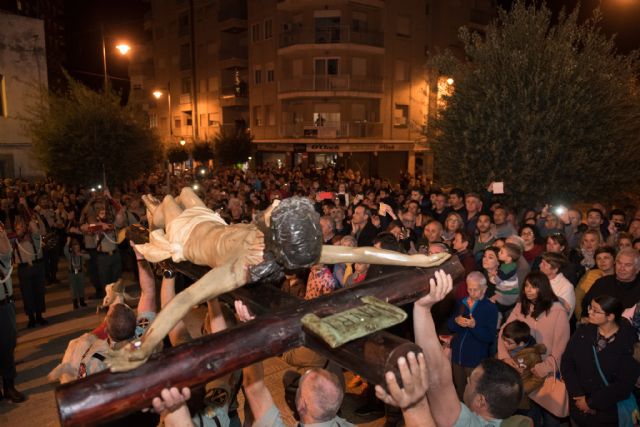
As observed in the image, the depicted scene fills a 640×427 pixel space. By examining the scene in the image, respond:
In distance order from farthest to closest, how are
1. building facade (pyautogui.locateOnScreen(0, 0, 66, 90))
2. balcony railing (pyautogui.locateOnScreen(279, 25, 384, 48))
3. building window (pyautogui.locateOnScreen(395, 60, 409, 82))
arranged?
1. building window (pyautogui.locateOnScreen(395, 60, 409, 82))
2. balcony railing (pyautogui.locateOnScreen(279, 25, 384, 48))
3. building facade (pyautogui.locateOnScreen(0, 0, 66, 90))

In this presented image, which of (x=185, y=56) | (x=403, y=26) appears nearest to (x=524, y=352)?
(x=403, y=26)

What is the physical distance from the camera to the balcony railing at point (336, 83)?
27891mm

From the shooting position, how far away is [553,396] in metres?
3.94

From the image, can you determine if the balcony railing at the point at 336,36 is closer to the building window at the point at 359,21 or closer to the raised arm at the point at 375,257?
the building window at the point at 359,21

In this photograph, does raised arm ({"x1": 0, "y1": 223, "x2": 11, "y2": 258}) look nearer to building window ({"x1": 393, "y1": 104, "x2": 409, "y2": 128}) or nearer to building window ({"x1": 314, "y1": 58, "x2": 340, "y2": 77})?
building window ({"x1": 314, "y1": 58, "x2": 340, "y2": 77})

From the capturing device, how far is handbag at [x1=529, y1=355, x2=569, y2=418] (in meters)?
3.91

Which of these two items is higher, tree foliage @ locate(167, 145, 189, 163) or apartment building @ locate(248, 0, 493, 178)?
apartment building @ locate(248, 0, 493, 178)

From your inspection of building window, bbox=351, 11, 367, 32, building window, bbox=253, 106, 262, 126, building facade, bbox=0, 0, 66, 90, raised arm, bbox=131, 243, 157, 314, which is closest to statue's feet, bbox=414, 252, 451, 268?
raised arm, bbox=131, 243, 157, 314

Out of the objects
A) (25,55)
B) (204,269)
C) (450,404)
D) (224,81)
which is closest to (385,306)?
(450,404)

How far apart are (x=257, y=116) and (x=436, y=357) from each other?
31726 mm

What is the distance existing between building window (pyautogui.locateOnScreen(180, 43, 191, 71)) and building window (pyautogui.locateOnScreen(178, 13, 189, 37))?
100 cm

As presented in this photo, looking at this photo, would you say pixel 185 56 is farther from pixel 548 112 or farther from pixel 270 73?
pixel 548 112

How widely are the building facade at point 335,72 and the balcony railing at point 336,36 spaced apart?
62 millimetres

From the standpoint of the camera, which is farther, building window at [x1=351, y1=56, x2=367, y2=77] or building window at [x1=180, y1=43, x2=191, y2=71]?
building window at [x1=180, y1=43, x2=191, y2=71]
